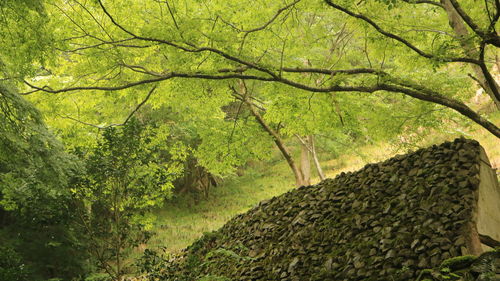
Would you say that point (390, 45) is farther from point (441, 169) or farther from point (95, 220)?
point (95, 220)

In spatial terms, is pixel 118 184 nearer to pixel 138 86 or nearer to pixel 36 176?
pixel 36 176

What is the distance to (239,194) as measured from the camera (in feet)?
79.4

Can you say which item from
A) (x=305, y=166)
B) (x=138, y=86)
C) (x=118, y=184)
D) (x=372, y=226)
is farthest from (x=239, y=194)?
(x=372, y=226)

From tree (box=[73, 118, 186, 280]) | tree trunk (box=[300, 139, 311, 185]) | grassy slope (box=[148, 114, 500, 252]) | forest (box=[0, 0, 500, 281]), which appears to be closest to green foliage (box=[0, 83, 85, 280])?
forest (box=[0, 0, 500, 281])

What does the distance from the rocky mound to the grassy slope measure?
22.1ft

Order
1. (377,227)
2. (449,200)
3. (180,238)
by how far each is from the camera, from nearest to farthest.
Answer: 1. (449,200)
2. (377,227)
3. (180,238)

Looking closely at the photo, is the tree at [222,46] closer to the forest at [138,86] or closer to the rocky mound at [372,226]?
the forest at [138,86]

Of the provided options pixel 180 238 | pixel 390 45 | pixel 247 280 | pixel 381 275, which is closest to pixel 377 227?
pixel 381 275

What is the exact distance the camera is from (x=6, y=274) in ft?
23.7

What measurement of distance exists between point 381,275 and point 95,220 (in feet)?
14.7

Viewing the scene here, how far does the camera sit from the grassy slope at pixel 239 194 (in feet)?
52.5

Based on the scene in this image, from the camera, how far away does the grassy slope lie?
52.5 feet

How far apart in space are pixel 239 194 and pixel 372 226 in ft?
60.0

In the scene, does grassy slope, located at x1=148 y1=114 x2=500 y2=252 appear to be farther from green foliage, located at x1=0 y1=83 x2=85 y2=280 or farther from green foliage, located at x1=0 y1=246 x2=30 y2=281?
green foliage, located at x1=0 y1=246 x2=30 y2=281
